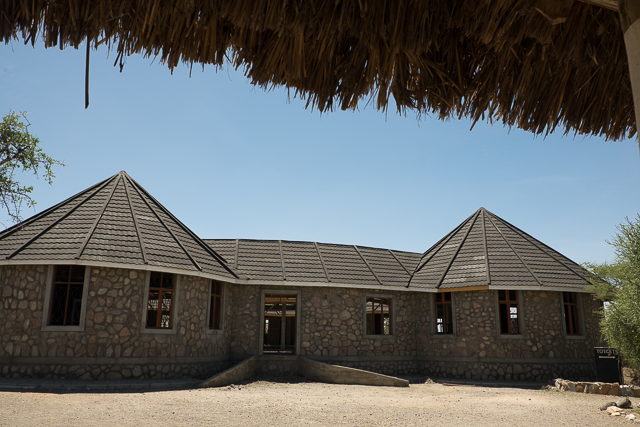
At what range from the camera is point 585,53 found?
3.43 m

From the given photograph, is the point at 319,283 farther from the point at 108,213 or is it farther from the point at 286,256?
the point at 108,213

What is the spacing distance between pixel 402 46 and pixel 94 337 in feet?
39.2

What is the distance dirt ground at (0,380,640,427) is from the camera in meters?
8.26

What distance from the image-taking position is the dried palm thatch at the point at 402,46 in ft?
10.2

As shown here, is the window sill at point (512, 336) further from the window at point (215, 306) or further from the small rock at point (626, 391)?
the window at point (215, 306)

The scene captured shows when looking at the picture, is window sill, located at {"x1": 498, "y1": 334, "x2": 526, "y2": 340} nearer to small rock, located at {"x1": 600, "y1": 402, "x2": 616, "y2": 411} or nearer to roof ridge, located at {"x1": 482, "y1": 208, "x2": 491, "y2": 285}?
roof ridge, located at {"x1": 482, "y1": 208, "x2": 491, "y2": 285}

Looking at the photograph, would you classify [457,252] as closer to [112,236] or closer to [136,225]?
[136,225]

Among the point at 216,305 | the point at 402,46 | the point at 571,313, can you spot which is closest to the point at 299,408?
the point at 216,305

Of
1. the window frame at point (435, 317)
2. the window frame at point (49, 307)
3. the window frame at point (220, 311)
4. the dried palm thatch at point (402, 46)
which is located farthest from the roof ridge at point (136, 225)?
the dried palm thatch at point (402, 46)

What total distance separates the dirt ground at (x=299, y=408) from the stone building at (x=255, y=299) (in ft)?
7.35

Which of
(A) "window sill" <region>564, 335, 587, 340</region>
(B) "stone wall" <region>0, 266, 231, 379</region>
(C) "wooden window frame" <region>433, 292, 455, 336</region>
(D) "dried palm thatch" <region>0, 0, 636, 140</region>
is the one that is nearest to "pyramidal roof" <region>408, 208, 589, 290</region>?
(C) "wooden window frame" <region>433, 292, 455, 336</region>

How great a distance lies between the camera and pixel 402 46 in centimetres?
329

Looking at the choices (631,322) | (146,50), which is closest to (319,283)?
(631,322)

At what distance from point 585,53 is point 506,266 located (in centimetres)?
1486
